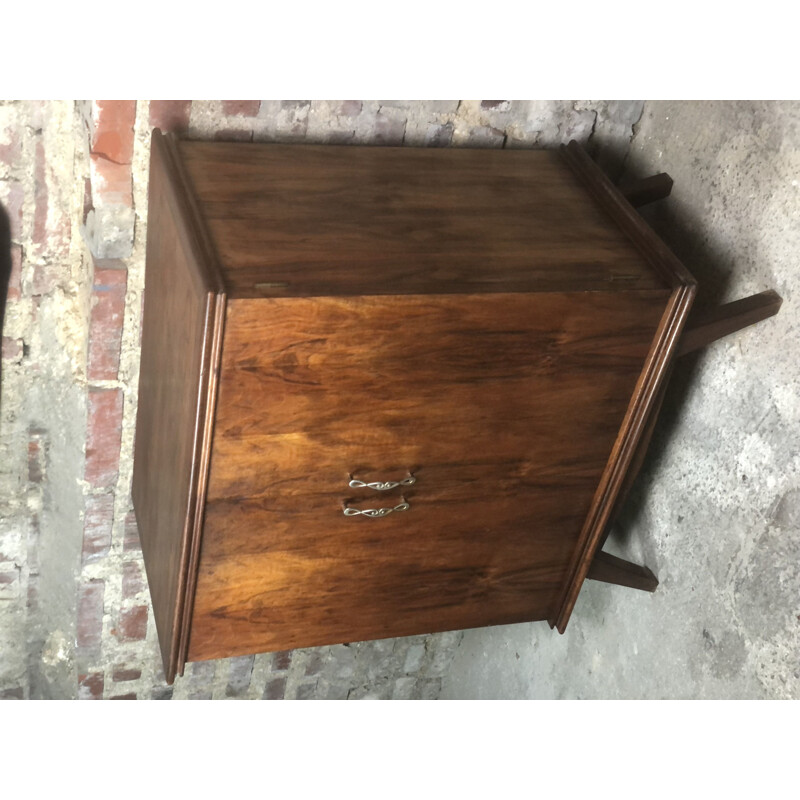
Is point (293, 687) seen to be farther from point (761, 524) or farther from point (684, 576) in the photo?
point (761, 524)

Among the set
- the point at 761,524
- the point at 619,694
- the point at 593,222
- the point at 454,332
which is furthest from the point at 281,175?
the point at 619,694

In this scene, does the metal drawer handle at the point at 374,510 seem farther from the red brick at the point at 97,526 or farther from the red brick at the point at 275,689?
the red brick at the point at 275,689

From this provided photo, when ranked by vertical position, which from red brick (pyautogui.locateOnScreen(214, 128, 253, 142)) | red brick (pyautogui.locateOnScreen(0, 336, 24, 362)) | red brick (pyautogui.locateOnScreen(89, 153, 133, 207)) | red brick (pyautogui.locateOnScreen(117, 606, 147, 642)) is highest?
red brick (pyautogui.locateOnScreen(214, 128, 253, 142))

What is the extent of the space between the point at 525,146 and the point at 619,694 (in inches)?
54.8

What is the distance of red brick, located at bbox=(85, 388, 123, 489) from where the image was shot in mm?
2125

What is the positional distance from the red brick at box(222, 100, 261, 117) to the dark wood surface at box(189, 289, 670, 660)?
0.61 metres

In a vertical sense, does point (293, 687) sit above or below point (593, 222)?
below

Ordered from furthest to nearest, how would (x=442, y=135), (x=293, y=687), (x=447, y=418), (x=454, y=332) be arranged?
(x=293, y=687)
(x=442, y=135)
(x=447, y=418)
(x=454, y=332)

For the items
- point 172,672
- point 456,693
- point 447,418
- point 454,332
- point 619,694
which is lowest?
point 456,693

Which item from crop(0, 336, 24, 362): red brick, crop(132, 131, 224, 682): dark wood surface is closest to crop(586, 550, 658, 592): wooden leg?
crop(132, 131, 224, 682): dark wood surface

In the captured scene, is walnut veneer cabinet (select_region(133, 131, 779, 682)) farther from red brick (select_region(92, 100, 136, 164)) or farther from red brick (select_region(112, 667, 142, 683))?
red brick (select_region(112, 667, 142, 683))

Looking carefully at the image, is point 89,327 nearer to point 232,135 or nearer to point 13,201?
point 13,201

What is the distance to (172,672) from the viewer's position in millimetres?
1792

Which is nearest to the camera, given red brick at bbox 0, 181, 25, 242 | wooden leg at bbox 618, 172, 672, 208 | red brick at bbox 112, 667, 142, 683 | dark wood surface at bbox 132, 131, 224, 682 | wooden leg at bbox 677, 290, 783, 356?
dark wood surface at bbox 132, 131, 224, 682
